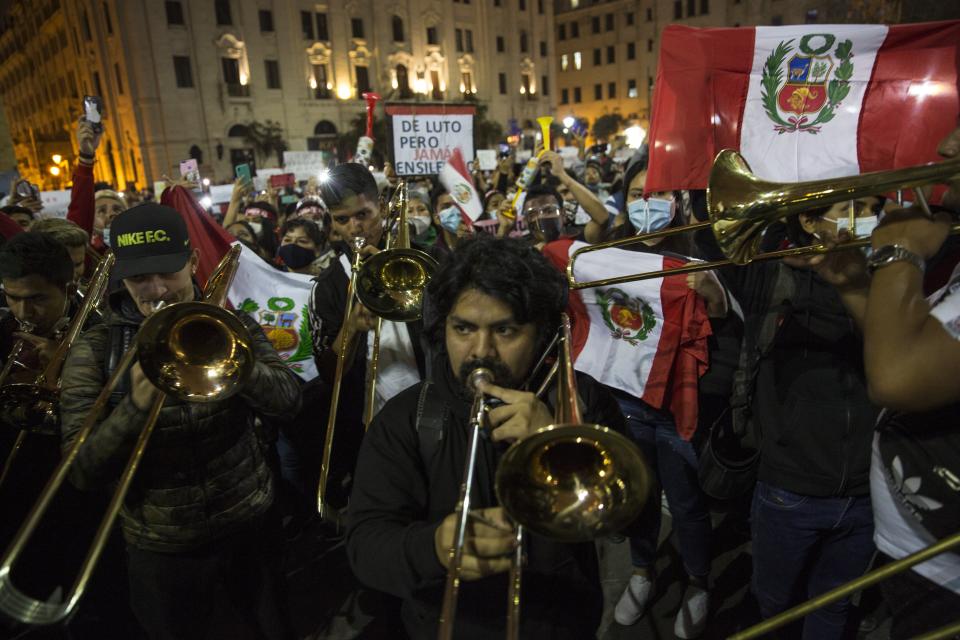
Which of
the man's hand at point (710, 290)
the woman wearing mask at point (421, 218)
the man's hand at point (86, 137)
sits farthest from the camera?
the woman wearing mask at point (421, 218)

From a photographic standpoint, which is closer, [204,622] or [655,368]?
[204,622]

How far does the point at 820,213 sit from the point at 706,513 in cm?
178

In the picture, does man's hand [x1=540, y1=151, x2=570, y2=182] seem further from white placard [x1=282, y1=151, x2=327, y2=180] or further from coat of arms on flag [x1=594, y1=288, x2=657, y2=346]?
white placard [x1=282, y1=151, x2=327, y2=180]

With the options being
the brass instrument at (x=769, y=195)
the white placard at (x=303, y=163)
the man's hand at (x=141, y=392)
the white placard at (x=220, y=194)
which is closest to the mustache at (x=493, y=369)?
the brass instrument at (x=769, y=195)

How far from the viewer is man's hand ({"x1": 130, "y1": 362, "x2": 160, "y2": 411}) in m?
2.08

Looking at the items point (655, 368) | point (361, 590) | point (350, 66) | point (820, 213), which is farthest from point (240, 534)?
point (350, 66)

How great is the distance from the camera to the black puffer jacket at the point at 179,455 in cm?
223

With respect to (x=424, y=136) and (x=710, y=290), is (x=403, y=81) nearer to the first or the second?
(x=424, y=136)

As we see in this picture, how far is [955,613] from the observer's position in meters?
1.59

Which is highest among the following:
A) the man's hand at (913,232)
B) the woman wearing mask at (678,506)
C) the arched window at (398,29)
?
the arched window at (398,29)

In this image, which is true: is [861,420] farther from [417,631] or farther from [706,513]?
[417,631]

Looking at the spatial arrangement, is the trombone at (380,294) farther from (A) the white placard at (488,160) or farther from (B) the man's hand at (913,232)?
(A) the white placard at (488,160)

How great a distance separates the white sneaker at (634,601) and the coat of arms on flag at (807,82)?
2.78 m

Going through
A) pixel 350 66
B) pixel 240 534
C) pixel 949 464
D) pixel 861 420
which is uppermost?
pixel 350 66
